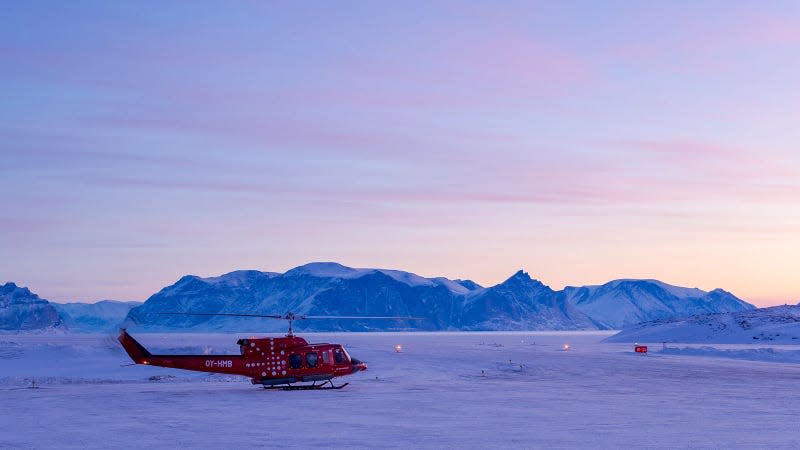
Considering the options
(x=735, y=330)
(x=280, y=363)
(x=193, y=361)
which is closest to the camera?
(x=193, y=361)

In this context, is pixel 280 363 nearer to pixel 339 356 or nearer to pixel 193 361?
pixel 339 356

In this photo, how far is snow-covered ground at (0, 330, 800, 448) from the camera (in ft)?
73.6

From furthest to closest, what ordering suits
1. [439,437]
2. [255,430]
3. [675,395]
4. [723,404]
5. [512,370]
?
[512,370]
[675,395]
[723,404]
[255,430]
[439,437]

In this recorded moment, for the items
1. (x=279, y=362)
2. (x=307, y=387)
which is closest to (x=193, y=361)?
(x=279, y=362)

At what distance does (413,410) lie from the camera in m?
29.4

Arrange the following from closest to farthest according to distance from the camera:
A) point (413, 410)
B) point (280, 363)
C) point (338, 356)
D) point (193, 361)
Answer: point (413, 410)
point (193, 361)
point (280, 363)
point (338, 356)

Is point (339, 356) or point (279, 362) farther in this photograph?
point (339, 356)

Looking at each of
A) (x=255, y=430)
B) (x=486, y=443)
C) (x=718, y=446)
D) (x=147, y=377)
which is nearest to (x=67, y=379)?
(x=147, y=377)

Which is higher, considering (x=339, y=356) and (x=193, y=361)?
(x=339, y=356)

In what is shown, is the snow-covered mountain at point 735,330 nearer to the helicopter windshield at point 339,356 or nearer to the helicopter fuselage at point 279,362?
the helicopter windshield at point 339,356

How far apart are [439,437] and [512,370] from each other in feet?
104

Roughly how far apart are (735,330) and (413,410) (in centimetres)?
9905

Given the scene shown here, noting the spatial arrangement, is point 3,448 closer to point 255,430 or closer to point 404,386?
point 255,430

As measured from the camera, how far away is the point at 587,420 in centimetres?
2600
